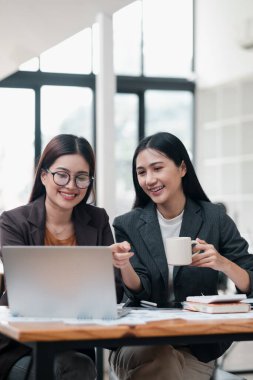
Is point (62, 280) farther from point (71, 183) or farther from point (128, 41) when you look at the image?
point (128, 41)

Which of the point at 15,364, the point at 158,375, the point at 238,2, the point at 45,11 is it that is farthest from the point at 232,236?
the point at 238,2

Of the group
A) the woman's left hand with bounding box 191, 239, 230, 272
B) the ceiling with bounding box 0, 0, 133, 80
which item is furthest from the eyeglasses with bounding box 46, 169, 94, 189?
the ceiling with bounding box 0, 0, 133, 80

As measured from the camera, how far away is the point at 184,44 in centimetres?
947

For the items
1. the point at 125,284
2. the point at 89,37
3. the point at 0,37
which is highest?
the point at 89,37

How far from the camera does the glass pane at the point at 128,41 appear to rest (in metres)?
9.06

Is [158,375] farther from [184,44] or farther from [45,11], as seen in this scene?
[184,44]

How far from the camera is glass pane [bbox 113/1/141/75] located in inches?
357

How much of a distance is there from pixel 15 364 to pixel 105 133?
6.80ft

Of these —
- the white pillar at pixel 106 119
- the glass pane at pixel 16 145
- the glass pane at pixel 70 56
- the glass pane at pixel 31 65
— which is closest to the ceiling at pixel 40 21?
the white pillar at pixel 106 119

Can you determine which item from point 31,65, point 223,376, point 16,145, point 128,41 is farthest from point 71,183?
point 128,41

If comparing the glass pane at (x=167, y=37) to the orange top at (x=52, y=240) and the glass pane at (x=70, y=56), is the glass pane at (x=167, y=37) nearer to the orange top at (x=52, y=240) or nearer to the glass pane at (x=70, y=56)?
the glass pane at (x=70, y=56)

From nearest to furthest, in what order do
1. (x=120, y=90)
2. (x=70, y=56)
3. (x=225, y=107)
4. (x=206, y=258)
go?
(x=206, y=258) < (x=70, y=56) < (x=120, y=90) < (x=225, y=107)

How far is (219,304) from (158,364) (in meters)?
0.25

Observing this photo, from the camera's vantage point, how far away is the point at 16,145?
848 centimetres
